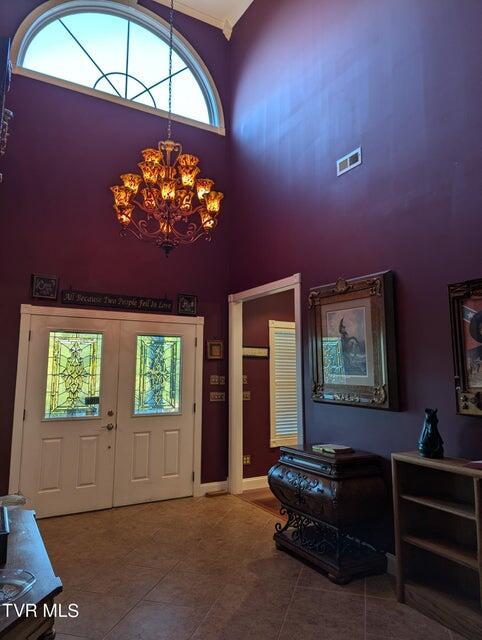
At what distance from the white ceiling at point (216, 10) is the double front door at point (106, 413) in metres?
4.55

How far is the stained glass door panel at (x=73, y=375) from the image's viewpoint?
453 cm

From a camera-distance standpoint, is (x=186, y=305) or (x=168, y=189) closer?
(x=168, y=189)

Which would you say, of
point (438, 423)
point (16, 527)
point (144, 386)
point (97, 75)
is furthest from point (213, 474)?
point (97, 75)

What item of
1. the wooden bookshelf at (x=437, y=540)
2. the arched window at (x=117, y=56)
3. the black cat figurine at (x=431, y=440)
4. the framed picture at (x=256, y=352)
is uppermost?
the arched window at (x=117, y=56)

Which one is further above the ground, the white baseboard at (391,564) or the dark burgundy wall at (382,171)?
the dark burgundy wall at (382,171)

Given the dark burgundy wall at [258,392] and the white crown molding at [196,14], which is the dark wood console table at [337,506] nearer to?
the dark burgundy wall at [258,392]

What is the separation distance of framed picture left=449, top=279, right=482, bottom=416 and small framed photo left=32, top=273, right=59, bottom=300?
3.91 metres

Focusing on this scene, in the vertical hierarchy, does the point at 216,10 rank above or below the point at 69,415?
above

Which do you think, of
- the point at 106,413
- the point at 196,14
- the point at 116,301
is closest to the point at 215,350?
the point at 116,301

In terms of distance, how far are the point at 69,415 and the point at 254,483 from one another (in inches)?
99.5

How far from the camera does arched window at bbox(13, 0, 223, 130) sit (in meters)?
4.97

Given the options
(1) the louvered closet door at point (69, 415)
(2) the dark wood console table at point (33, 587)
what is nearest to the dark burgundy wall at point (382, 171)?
(1) the louvered closet door at point (69, 415)

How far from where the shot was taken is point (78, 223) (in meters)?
4.84

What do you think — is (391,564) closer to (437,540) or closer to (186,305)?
(437,540)
